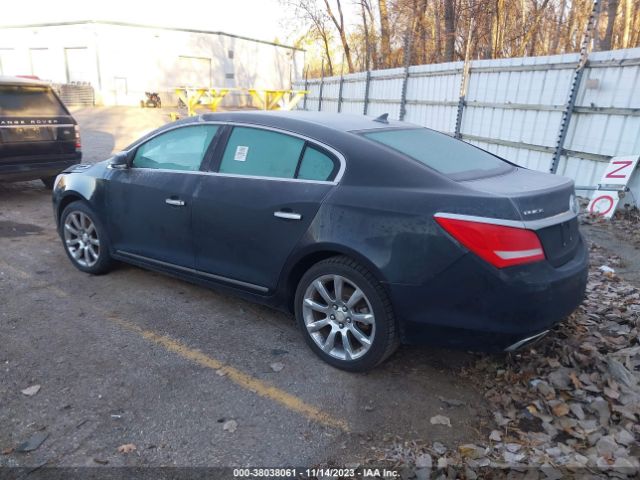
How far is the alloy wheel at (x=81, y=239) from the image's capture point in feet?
15.8

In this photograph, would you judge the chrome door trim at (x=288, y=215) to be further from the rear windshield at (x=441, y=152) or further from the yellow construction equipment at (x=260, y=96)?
the yellow construction equipment at (x=260, y=96)

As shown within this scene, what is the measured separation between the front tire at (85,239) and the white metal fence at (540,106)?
664 cm

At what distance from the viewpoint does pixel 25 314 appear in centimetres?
400

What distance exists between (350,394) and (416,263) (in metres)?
0.93

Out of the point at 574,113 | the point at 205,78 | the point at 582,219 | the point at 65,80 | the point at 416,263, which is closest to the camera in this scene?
the point at 416,263

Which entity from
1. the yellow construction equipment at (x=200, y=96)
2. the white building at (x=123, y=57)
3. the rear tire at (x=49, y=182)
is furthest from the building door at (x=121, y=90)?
the rear tire at (x=49, y=182)

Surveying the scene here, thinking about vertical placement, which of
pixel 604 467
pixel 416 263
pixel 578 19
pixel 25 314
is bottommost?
pixel 25 314

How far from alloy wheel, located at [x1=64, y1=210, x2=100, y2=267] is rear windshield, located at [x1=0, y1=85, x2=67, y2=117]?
133 inches

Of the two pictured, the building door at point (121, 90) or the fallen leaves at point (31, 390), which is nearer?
the fallen leaves at point (31, 390)

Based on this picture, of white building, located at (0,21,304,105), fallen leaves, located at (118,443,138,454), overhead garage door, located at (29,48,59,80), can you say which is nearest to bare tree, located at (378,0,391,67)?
white building, located at (0,21,304,105)

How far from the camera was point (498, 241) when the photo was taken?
2.64m

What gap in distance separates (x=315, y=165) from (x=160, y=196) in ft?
4.90

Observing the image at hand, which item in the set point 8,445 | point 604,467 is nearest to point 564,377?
point 604,467

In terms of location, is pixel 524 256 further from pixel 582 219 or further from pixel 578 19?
pixel 578 19
